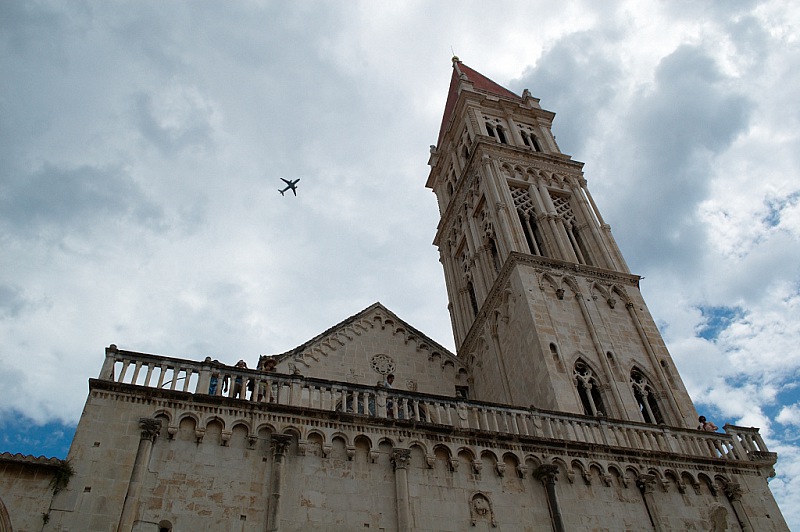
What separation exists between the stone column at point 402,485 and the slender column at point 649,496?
5874 mm

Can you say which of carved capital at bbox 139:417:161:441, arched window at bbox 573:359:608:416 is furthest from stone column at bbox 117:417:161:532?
arched window at bbox 573:359:608:416

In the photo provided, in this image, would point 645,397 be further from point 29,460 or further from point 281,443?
point 29,460

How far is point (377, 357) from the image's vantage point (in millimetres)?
21766

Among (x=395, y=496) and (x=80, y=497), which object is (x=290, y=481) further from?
(x=80, y=497)

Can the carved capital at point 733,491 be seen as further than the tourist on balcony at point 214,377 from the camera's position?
Yes

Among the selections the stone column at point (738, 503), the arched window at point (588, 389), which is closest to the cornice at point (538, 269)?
the arched window at point (588, 389)

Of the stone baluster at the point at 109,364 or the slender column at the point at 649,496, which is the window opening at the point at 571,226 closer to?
the slender column at the point at 649,496

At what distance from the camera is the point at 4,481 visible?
11539mm

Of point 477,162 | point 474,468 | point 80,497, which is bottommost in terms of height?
point 80,497

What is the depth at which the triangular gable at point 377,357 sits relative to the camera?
20.8 m

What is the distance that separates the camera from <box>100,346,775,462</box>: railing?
1399cm

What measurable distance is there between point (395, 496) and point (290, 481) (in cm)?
220

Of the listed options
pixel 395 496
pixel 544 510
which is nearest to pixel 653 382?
pixel 544 510

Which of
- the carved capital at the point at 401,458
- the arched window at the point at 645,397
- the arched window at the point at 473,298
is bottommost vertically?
the carved capital at the point at 401,458
